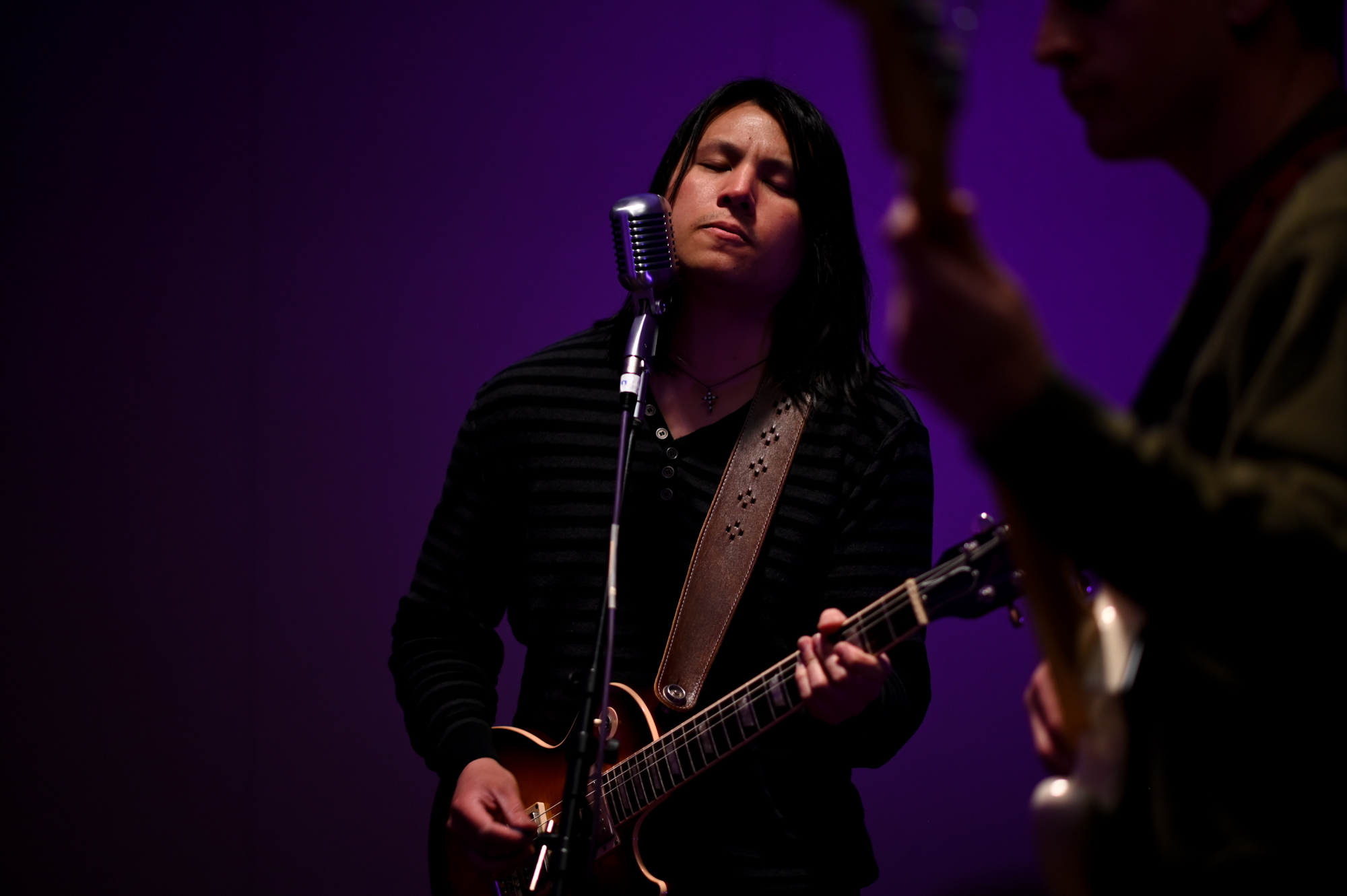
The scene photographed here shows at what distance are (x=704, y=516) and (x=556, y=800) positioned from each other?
21.8 inches

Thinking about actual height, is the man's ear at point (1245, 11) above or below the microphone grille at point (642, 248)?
above

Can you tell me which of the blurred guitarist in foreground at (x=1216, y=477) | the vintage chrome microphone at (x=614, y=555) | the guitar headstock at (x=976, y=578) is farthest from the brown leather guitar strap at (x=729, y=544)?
the blurred guitarist in foreground at (x=1216, y=477)

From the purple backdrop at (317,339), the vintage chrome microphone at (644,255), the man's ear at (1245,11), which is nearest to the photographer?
the man's ear at (1245,11)

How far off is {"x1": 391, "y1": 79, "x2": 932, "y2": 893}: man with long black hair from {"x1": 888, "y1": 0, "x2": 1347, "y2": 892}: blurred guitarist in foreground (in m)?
0.84

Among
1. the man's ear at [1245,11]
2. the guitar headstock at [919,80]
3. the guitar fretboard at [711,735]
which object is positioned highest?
the man's ear at [1245,11]

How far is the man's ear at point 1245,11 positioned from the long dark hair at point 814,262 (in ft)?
3.69

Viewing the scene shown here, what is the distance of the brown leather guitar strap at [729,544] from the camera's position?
68.3 inches

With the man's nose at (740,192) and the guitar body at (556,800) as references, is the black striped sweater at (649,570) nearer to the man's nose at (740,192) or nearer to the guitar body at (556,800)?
the guitar body at (556,800)

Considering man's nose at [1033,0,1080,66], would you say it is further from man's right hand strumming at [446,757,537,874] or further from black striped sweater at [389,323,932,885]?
man's right hand strumming at [446,757,537,874]

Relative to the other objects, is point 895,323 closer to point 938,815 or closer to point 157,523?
point 938,815

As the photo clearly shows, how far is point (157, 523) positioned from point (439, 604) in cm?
138

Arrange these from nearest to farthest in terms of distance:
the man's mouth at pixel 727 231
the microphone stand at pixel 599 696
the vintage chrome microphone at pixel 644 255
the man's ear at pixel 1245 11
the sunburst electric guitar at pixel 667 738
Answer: the man's ear at pixel 1245 11 < the microphone stand at pixel 599 696 < the sunburst electric guitar at pixel 667 738 < the vintage chrome microphone at pixel 644 255 < the man's mouth at pixel 727 231

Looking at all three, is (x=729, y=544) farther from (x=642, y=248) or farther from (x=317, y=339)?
(x=317, y=339)

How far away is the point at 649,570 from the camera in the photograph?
1.84m
